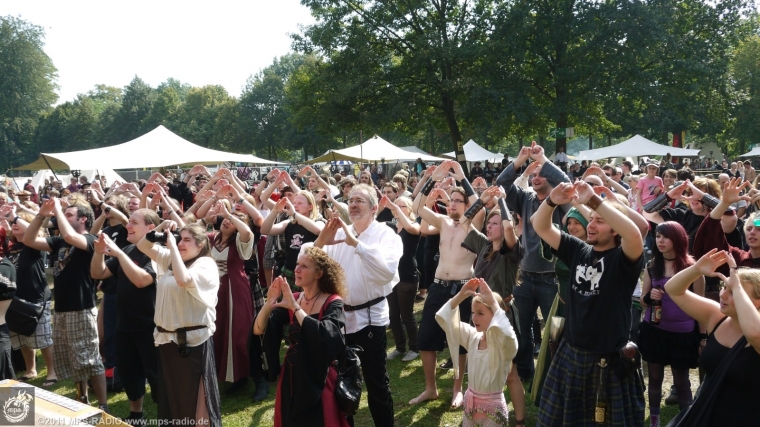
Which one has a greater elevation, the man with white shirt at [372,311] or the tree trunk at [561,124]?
the tree trunk at [561,124]

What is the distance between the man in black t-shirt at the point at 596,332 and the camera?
3264mm

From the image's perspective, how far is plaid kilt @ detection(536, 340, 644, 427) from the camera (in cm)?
331

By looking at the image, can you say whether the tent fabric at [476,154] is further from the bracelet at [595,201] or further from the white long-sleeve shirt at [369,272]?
the bracelet at [595,201]

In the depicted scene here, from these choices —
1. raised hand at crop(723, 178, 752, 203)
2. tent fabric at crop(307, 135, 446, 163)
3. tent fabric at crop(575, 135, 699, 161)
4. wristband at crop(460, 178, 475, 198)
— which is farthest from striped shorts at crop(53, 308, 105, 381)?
tent fabric at crop(575, 135, 699, 161)

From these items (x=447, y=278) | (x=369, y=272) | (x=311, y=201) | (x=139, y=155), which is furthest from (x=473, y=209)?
(x=139, y=155)

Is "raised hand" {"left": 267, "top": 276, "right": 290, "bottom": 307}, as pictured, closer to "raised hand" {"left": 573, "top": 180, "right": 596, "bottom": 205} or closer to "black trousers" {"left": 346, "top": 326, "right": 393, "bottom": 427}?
"black trousers" {"left": 346, "top": 326, "right": 393, "bottom": 427}

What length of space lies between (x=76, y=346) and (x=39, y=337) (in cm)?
136

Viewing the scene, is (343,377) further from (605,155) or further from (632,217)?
(605,155)

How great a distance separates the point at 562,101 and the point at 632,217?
2069 centimetres

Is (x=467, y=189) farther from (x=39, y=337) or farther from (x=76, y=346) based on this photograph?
(x=39, y=337)

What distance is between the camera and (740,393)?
2727 mm

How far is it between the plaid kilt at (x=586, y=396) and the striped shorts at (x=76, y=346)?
3.81 meters

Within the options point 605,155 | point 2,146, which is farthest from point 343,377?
point 2,146

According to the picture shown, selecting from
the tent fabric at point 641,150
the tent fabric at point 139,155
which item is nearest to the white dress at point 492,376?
the tent fabric at point 139,155
